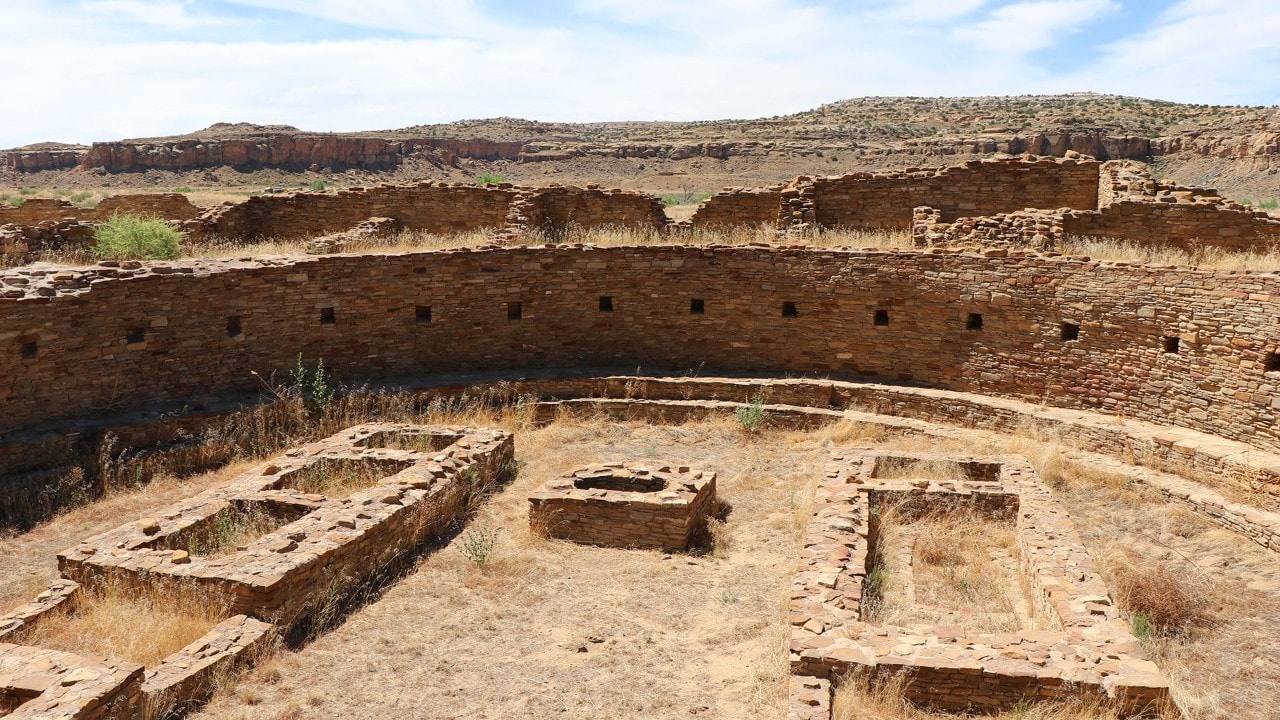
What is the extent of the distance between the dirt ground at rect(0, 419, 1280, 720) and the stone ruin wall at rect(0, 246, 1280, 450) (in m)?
1.63

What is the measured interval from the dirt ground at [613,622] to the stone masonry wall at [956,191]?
19.7 ft

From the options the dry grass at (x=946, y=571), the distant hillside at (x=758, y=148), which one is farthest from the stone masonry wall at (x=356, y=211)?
the distant hillside at (x=758, y=148)

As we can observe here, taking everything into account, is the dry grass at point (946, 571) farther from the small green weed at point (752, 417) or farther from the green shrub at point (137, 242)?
the green shrub at point (137, 242)

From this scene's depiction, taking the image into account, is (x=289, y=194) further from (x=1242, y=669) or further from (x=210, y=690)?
(x=1242, y=669)

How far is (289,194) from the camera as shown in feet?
53.1

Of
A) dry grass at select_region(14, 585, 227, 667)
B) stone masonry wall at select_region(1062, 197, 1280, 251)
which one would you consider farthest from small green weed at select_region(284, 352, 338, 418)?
stone masonry wall at select_region(1062, 197, 1280, 251)

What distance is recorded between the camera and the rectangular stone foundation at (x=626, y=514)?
26.7ft

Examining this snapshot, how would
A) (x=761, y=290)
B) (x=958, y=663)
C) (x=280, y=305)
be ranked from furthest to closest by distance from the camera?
(x=761, y=290), (x=280, y=305), (x=958, y=663)

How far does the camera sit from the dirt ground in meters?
5.75

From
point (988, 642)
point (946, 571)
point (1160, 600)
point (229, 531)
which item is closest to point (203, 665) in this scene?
point (229, 531)

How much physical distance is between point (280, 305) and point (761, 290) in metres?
6.11

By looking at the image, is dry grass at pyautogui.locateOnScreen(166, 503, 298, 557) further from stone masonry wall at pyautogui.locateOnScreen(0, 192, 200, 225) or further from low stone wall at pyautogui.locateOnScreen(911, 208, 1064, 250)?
stone masonry wall at pyautogui.locateOnScreen(0, 192, 200, 225)

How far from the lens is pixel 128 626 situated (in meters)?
6.15

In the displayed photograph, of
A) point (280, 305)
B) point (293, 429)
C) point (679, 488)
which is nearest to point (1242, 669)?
point (679, 488)
